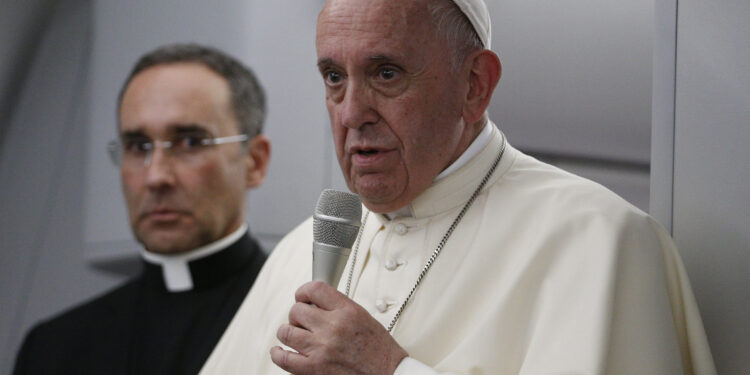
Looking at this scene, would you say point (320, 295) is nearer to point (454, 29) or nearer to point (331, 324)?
point (331, 324)

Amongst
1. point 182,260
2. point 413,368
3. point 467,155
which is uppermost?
point 467,155

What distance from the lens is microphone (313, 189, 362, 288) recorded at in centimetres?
230

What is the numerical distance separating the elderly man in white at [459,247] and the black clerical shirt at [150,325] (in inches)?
53.7

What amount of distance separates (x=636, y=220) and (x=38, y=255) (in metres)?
3.57

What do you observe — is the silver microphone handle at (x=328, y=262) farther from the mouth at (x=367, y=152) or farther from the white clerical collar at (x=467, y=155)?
the white clerical collar at (x=467, y=155)

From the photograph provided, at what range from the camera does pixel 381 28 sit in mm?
2537

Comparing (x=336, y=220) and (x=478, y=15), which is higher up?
(x=478, y=15)

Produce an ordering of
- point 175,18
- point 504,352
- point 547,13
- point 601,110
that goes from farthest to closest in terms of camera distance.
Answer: point 175,18, point 547,13, point 601,110, point 504,352

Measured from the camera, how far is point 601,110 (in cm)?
302

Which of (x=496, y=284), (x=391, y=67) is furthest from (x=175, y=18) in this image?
(x=496, y=284)

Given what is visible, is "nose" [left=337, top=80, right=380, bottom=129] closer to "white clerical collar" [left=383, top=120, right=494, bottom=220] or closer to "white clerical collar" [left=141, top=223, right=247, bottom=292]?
"white clerical collar" [left=383, top=120, right=494, bottom=220]

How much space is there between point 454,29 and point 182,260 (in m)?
2.22

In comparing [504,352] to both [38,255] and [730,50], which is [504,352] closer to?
[730,50]

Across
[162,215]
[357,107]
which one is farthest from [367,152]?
[162,215]
